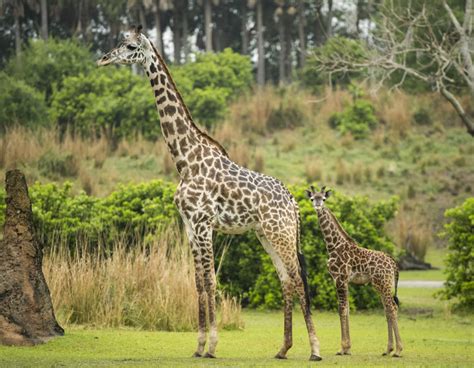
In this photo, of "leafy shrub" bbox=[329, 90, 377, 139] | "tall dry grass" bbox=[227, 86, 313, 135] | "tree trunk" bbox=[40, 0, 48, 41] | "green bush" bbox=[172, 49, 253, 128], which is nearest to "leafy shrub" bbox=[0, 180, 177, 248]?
"green bush" bbox=[172, 49, 253, 128]

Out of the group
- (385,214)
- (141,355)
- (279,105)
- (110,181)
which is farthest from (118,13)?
(141,355)

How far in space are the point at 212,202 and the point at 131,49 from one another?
194 cm

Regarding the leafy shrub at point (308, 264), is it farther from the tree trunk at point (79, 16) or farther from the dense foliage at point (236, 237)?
the tree trunk at point (79, 16)

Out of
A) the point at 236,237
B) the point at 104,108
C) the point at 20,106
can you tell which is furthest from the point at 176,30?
the point at 236,237

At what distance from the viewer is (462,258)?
16.0m

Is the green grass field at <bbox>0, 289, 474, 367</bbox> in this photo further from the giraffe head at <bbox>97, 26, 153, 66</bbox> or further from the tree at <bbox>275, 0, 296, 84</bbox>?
the tree at <bbox>275, 0, 296, 84</bbox>

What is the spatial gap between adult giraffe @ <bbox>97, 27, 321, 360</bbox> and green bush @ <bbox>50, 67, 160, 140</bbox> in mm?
24163

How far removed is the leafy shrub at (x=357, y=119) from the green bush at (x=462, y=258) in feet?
70.6

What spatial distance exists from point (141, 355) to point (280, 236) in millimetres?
1972

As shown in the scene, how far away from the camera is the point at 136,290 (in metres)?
13.5

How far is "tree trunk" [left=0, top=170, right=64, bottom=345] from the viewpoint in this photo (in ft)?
34.6

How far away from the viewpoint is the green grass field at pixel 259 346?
9633 millimetres

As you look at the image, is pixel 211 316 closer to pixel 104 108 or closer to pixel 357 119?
pixel 104 108

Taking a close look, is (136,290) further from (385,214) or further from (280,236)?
(385,214)
